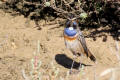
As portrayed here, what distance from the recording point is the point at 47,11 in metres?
8.69

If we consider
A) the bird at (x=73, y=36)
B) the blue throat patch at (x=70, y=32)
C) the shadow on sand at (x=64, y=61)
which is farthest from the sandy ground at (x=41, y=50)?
the blue throat patch at (x=70, y=32)

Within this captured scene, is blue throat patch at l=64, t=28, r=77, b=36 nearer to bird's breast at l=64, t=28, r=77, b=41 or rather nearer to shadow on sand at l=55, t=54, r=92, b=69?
bird's breast at l=64, t=28, r=77, b=41

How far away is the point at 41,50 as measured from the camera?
729 centimetres

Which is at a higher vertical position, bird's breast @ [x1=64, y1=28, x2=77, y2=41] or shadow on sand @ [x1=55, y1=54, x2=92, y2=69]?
bird's breast @ [x1=64, y1=28, x2=77, y2=41]

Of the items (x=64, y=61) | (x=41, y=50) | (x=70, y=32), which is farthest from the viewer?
(x=41, y=50)

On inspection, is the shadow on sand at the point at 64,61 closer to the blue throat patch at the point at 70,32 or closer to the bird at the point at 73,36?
the bird at the point at 73,36

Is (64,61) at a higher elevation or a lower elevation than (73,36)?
lower

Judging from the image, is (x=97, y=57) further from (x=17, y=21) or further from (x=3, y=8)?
(x=3, y=8)

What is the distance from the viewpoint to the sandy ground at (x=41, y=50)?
234 inches

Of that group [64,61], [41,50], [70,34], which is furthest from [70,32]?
[41,50]

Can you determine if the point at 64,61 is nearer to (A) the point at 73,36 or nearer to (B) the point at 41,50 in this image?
(B) the point at 41,50

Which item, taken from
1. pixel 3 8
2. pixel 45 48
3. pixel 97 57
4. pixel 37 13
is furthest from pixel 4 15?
pixel 97 57

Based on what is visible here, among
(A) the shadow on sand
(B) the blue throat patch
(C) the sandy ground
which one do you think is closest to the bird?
(B) the blue throat patch

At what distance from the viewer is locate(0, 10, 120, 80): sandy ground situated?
593 centimetres
